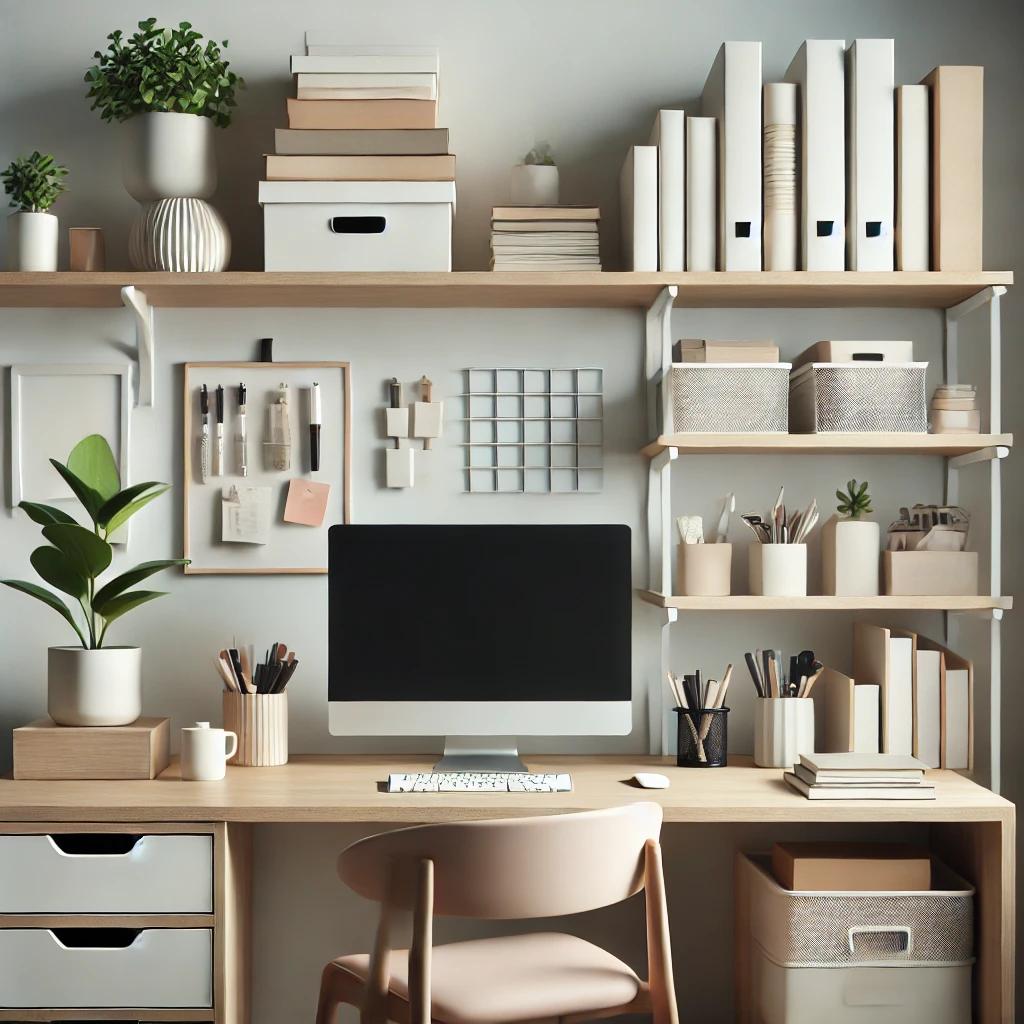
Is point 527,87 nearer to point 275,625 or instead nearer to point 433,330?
point 433,330

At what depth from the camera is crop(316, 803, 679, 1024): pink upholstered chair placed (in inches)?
60.9

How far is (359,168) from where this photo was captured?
2316 millimetres

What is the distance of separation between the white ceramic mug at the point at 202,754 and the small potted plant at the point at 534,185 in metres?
1.24

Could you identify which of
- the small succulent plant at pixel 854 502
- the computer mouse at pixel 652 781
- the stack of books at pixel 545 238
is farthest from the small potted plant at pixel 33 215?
the small succulent plant at pixel 854 502

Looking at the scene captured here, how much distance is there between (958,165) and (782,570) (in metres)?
0.87

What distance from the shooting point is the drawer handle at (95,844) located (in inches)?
80.7

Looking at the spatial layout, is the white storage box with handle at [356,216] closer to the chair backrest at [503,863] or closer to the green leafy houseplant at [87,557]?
the green leafy houseplant at [87,557]

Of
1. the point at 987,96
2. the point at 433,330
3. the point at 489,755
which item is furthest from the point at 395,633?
the point at 987,96

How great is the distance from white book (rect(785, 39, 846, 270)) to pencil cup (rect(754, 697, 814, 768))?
2.86ft

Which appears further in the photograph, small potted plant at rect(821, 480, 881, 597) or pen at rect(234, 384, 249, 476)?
pen at rect(234, 384, 249, 476)

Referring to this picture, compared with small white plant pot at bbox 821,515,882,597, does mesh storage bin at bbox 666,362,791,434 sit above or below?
above

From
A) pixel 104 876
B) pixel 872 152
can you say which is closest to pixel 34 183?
pixel 104 876

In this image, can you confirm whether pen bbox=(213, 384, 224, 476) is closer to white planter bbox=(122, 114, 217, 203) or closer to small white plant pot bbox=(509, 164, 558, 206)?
white planter bbox=(122, 114, 217, 203)

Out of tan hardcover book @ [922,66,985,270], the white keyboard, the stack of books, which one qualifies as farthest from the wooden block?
tan hardcover book @ [922,66,985,270]
